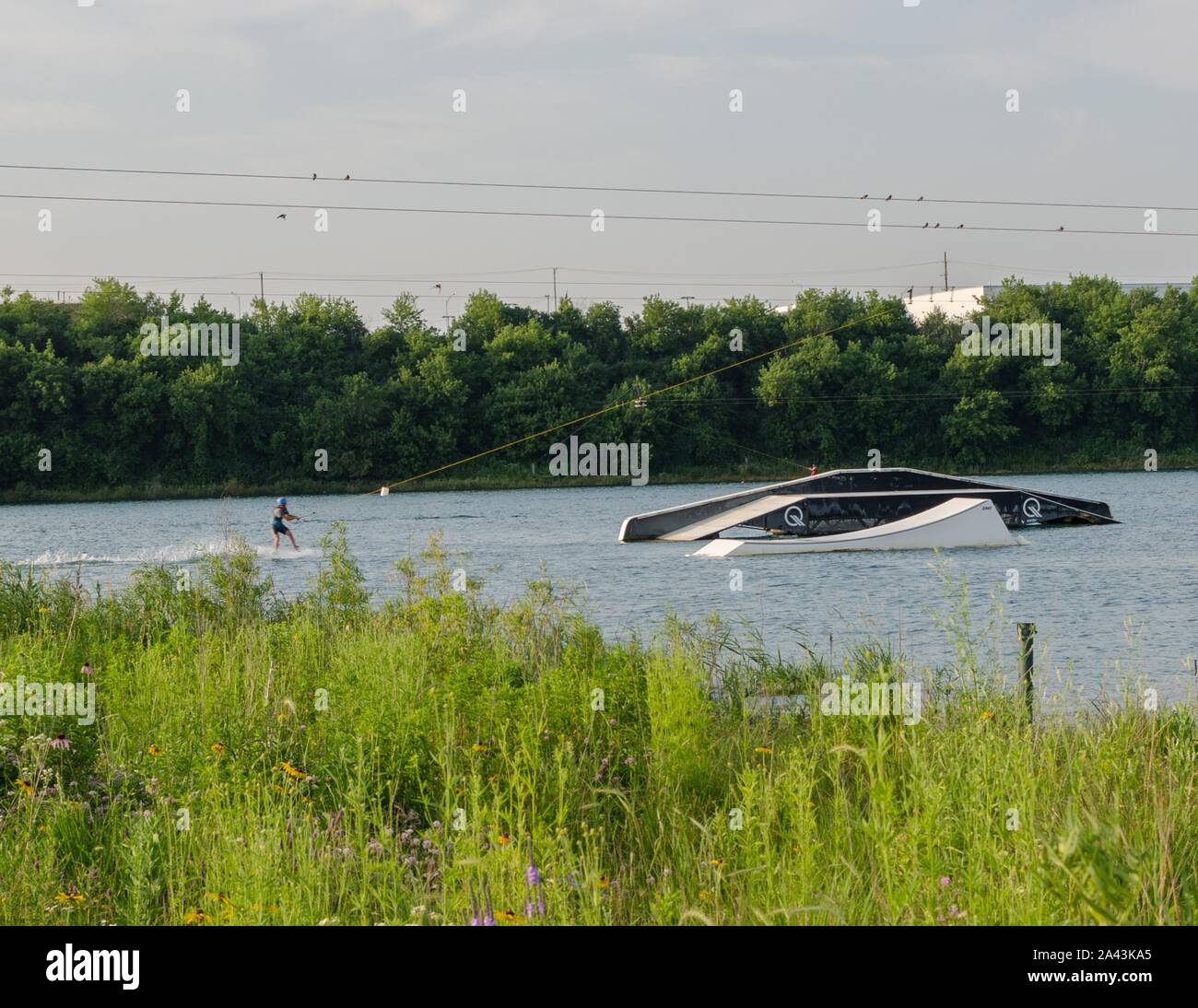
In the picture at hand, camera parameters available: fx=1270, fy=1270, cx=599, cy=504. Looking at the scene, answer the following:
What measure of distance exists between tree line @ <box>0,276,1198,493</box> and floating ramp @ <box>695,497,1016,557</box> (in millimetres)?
51435

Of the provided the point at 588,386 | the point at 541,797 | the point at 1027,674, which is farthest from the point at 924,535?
the point at 588,386

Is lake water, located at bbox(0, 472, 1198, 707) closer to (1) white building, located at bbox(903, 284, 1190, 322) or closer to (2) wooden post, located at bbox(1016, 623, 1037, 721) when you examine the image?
(2) wooden post, located at bbox(1016, 623, 1037, 721)

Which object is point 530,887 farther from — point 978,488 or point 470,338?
point 470,338

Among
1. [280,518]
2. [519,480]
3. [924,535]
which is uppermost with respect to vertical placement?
[519,480]

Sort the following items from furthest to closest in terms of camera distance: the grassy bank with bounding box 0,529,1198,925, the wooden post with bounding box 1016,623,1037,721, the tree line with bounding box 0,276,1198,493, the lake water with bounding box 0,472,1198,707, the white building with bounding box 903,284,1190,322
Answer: the white building with bounding box 903,284,1190,322 → the tree line with bounding box 0,276,1198,493 → the lake water with bounding box 0,472,1198,707 → the wooden post with bounding box 1016,623,1037,721 → the grassy bank with bounding box 0,529,1198,925

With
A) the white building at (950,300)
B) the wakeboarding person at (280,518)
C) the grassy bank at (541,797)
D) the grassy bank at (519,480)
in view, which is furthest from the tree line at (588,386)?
the grassy bank at (541,797)

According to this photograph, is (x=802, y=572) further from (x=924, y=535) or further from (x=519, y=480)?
(x=519, y=480)

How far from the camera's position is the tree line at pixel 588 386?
265 ft

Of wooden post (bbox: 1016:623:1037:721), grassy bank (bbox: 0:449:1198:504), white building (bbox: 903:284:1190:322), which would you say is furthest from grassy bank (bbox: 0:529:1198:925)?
white building (bbox: 903:284:1190:322)

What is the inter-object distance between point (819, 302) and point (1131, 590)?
7957 cm

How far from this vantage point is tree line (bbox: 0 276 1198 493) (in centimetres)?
8075

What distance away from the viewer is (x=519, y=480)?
3115 inches

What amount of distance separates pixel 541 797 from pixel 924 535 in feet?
→ 89.4

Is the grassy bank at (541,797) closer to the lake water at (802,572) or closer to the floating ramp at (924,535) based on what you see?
the lake water at (802,572)
